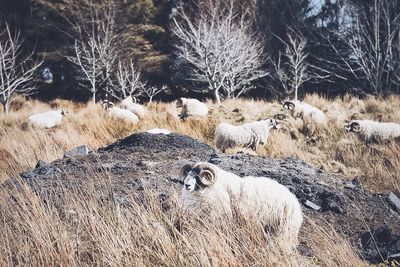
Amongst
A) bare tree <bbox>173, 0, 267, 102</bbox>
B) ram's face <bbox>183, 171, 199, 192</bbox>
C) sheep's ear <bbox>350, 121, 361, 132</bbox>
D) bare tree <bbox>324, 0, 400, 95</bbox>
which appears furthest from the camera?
bare tree <bbox>173, 0, 267, 102</bbox>

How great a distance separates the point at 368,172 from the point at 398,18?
14.8m

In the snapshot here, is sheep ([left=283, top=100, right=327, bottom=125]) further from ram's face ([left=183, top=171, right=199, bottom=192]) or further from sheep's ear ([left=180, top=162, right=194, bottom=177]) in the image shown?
ram's face ([left=183, top=171, right=199, bottom=192])

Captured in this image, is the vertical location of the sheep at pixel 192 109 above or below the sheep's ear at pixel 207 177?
below

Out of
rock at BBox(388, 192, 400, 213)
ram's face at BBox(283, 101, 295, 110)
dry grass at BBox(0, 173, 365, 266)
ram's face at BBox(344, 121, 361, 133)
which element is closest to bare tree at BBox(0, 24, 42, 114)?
ram's face at BBox(283, 101, 295, 110)

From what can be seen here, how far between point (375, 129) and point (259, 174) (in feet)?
18.1

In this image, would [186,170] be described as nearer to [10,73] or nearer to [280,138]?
[280,138]

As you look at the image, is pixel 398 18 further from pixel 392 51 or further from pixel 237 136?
pixel 237 136

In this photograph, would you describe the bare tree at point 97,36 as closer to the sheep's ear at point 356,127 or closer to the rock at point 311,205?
the sheep's ear at point 356,127

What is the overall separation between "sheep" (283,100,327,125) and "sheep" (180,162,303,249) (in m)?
8.33

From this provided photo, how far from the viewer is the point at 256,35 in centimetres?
2653

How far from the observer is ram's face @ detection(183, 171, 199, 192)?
437 centimetres

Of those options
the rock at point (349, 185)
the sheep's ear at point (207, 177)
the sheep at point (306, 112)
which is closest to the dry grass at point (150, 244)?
the sheep's ear at point (207, 177)

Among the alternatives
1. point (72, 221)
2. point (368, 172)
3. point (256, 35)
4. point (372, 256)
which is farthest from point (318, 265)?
point (256, 35)

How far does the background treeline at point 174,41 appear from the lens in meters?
23.7
